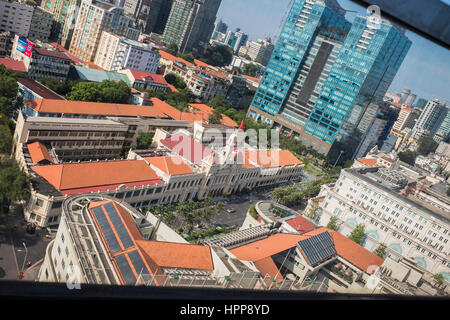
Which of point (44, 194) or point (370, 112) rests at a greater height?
point (370, 112)

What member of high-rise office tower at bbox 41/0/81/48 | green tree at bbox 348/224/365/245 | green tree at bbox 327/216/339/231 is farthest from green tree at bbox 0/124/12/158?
high-rise office tower at bbox 41/0/81/48

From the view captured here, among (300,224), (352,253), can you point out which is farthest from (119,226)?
(352,253)

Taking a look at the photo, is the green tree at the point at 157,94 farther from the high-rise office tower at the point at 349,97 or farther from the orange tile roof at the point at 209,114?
the high-rise office tower at the point at 349,97

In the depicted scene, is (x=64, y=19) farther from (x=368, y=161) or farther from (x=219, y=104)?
(x=368, y=161)

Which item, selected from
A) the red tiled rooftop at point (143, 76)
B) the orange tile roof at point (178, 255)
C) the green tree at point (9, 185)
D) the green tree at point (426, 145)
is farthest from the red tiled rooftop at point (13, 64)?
the green tree at point (426, 145)
